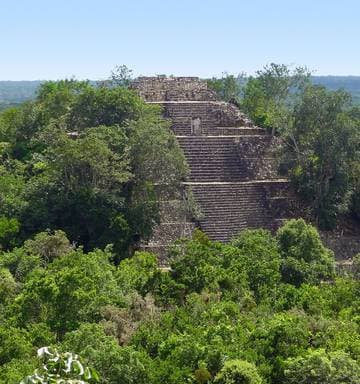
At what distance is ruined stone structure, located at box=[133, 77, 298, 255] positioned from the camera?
917 inches

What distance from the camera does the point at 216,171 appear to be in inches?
995

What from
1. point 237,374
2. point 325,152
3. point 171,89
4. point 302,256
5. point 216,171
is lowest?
point 302,256

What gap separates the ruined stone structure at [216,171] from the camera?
23.3 m

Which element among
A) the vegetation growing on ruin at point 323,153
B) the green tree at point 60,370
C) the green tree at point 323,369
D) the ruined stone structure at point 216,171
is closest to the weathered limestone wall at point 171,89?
the ruined stone structure at point 216,171

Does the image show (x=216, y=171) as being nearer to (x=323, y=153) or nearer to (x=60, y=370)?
(x=323, y=153)

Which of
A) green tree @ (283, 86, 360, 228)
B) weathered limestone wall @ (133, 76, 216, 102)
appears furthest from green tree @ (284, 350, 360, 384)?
weathered limestone wall @ (133, 76, 216, 102)

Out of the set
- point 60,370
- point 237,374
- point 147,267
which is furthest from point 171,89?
point 60,370

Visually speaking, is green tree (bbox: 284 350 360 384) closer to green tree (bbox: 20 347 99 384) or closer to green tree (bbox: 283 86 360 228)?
green tree (bbox: 20 347 99 384)

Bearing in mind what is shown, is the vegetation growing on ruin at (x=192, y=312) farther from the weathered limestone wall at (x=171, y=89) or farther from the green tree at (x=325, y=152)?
the weathered limestone wall at (x=171, y=89)

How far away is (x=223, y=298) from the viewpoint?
54.7ft

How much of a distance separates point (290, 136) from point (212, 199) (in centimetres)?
364

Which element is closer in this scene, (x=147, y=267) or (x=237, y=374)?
(x=237, y=374)

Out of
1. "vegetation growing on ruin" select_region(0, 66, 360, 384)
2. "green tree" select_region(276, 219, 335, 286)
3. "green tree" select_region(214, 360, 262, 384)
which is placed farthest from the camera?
"green tree" select_region(276, 219, 335, 286)

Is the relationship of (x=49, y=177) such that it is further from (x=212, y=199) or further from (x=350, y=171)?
(x=350, y=171)
